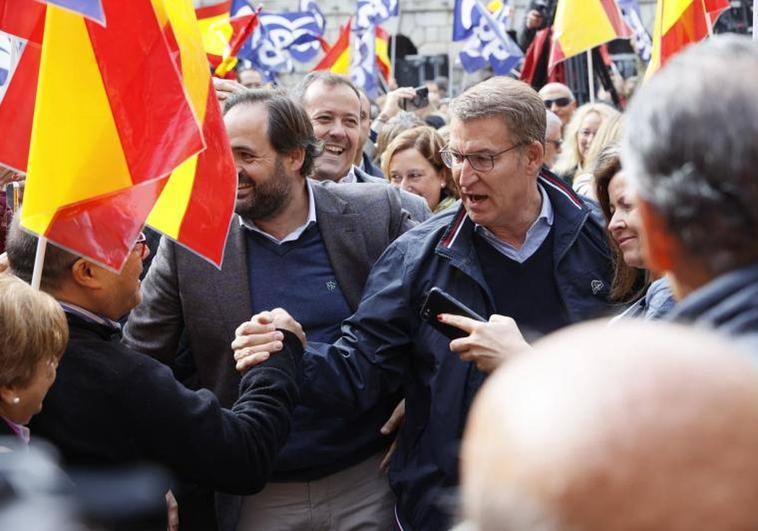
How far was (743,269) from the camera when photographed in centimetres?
126

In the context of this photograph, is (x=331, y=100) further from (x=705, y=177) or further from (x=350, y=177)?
(x=705, y=177)

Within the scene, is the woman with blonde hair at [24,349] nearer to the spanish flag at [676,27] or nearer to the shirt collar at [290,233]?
the shirt collar at [290,233]

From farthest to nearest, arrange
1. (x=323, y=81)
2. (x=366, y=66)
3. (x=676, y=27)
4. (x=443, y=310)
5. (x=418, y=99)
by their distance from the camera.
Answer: (x=366, y=66)
(x=418, y=99)
(x=323, y=81)
(x=676, y=27)
(x=443, y=310)

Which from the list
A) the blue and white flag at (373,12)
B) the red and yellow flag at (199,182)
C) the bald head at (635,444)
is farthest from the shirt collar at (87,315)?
the blue and white flag at (373,12)

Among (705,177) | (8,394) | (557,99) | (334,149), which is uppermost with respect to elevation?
(705,177)

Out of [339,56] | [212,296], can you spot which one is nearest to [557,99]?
[339,56]

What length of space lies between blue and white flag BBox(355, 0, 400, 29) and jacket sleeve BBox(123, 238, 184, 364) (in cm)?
919

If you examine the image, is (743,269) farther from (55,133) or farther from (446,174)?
(446,174)

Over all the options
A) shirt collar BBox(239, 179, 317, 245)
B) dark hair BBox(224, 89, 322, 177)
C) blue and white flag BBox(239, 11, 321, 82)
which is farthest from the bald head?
blue and white flag BBox(239, 11, 321, 82)

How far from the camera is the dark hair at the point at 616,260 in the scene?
11.3 feet

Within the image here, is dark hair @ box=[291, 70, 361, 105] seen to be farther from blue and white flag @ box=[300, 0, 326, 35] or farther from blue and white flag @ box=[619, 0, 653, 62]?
blue and white flag @ box=[619, 0, 653, 62]

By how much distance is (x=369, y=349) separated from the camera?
345cm

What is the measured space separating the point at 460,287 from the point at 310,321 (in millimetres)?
556

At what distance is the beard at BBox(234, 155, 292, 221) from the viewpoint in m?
3.90
